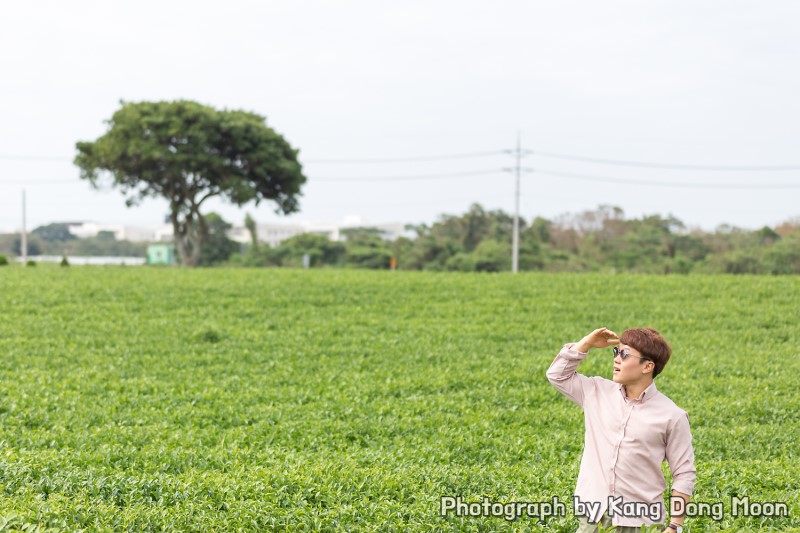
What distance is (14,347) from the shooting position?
1220 centimetres

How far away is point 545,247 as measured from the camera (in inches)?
1400

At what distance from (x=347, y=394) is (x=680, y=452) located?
23.5 ft

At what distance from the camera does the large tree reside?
96.6 feet

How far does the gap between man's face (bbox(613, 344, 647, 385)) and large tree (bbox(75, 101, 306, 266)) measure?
91.9ft

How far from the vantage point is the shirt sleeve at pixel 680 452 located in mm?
3285

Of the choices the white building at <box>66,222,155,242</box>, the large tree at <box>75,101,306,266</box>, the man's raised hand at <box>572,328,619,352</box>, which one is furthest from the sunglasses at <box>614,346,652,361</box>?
the white building at <box>66,222,155,242</box>

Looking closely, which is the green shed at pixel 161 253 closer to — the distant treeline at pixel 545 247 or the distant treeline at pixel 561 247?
the distant treeline at pixel 545 247

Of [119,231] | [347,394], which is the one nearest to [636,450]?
[347,394]

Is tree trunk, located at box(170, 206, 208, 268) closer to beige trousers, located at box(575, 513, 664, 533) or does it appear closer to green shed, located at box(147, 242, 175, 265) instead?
green shed, located at box(147, 242, 175, 265)

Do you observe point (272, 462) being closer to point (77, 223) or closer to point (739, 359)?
point (739, 359)

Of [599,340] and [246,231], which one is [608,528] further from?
[246,231]

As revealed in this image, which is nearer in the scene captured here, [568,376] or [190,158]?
[568,376]

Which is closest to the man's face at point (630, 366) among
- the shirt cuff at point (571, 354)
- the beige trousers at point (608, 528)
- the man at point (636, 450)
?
the man at point (636, 450)

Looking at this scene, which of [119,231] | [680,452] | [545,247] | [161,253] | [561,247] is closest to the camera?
[680,452]
